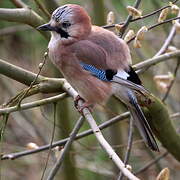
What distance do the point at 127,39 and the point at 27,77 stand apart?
2.52 ft

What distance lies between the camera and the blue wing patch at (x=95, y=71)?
3867 millimetres

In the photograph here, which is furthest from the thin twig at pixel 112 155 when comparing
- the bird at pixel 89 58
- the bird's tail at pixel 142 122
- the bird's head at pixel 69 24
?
the bird's head at pixel 69 24

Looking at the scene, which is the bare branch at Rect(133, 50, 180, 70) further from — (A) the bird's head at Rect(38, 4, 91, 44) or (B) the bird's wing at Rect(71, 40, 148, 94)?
(A) the bird's head at Rect(38, 4, 91, 44)

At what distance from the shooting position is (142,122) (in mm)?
3662

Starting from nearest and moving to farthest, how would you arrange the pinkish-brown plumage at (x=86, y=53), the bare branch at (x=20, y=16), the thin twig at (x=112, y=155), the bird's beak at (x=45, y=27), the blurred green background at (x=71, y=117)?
the thin twig at (x=112, y=155) → the bare branch at (x=20, y=16) → the bird's beak at (x=45, y=27) → the pinkish-brown plumage at (x=86, y=53) → the blurred green background at (x=71, y=117)

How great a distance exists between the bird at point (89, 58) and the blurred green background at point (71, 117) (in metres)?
0.92

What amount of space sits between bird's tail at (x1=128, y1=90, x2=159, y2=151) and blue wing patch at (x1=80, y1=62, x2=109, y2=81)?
268mm

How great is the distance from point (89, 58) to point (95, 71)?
0.11 m

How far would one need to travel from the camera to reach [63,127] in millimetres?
4902

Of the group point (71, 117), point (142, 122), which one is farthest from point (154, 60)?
point (71, 117)

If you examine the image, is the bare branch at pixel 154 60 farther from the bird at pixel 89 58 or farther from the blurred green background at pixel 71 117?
the blurred green background at pixel 71 117

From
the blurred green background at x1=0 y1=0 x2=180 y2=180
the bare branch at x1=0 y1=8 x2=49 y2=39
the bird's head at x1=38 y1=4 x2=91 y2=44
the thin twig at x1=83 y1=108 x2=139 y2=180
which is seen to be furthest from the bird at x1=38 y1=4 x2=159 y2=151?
the blurred green background at x1=0 y1=0 x2=180 y2=180

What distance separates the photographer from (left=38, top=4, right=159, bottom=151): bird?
12.5ft

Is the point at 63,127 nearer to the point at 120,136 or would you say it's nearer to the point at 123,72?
the point at 120,136
